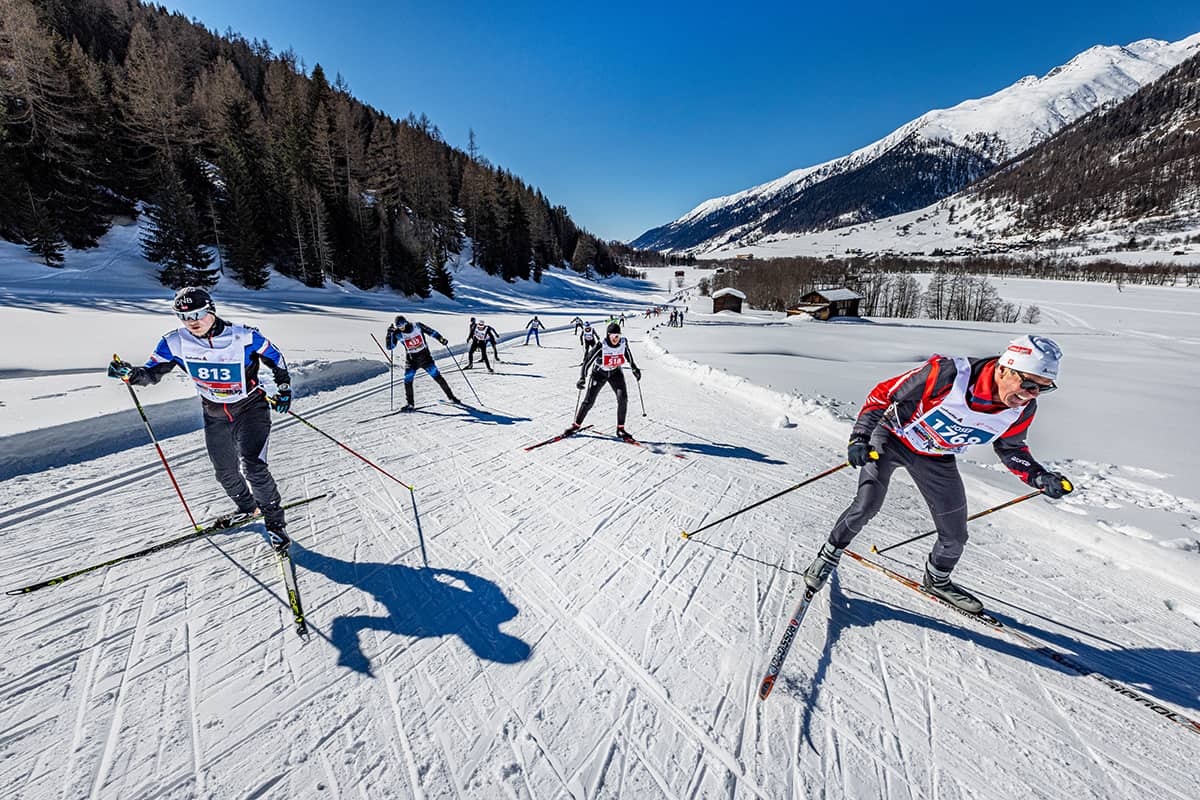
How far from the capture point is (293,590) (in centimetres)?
321

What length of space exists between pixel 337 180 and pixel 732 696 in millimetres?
50836

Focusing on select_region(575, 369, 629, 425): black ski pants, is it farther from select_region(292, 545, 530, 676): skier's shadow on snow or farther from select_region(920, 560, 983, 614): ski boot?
select_region(920, 560, 983, 614): ski boot

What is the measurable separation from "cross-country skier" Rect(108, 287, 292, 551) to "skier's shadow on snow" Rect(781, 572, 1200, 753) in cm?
417

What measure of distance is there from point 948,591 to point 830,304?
53146 mm

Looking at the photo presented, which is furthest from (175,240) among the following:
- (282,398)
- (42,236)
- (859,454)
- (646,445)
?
(859,454)

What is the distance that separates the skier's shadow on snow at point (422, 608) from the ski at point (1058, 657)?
10.5 feet

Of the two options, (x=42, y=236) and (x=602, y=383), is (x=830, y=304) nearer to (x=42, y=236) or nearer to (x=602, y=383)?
(x=602, y=383)

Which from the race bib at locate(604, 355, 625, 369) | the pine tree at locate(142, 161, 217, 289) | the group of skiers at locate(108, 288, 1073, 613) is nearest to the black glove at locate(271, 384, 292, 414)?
the group of skiers at locate(108, 288, 1073, 613)

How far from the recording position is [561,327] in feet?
97.2

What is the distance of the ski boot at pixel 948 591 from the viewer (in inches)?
130

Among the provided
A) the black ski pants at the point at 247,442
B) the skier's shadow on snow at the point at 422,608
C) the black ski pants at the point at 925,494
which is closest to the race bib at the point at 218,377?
the black ski pants at the point at 247,442

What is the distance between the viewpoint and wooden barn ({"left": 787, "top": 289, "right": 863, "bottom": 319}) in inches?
1960

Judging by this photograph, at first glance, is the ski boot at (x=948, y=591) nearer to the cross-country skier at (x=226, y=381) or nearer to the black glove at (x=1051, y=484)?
the black glove at (x=1051, y=484)

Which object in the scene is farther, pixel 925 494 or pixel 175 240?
pixel 175 240
